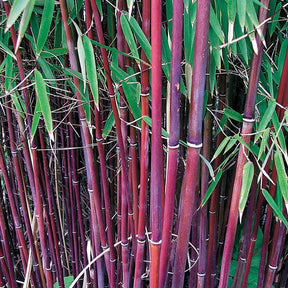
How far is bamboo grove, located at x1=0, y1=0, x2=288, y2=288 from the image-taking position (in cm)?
63

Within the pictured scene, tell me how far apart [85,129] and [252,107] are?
1.37ft

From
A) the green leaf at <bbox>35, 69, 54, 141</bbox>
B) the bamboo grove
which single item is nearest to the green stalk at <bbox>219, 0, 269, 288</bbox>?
the bamboo grove

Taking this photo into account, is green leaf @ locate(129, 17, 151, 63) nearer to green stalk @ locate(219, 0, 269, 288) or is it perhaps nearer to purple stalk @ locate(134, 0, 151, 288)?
purple stalk @ locate(134, 0, 151, 288)

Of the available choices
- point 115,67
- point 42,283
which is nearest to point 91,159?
point 115,67

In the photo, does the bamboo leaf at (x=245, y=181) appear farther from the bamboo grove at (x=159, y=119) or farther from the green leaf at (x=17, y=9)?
the green leaf at (x=17, y=9)

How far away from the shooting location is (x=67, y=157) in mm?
1186

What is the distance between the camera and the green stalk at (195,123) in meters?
0.54

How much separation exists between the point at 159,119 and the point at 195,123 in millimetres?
64

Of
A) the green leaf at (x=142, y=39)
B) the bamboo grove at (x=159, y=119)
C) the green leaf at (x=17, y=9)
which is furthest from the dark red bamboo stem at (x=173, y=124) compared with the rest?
the green leaf at (x=17, y=9)

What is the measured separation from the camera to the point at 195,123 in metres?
0.60

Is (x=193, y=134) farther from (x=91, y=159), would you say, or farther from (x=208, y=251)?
(x=208, y=251)

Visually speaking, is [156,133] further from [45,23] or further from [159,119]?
[45,23]

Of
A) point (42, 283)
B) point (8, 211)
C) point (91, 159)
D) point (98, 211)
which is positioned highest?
point (91, 159)

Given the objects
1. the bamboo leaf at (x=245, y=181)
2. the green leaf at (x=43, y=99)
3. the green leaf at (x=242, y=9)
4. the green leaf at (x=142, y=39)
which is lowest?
the bamboo leaf at (x=245, y=181)
